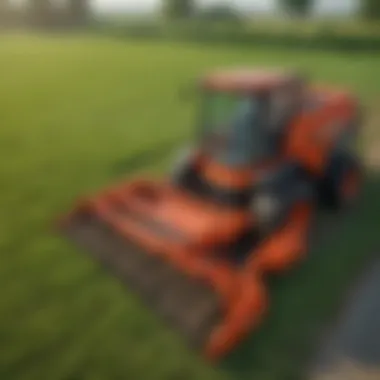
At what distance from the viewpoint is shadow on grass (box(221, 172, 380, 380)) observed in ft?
2.19

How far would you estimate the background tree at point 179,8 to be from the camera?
0.72 metres

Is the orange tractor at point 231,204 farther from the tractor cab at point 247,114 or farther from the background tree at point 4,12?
the background tree at point 4,12

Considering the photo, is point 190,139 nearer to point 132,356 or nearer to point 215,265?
point 215,265

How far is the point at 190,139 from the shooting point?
0.78m

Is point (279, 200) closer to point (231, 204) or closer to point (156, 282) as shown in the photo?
point (231, 204)

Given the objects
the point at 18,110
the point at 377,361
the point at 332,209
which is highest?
the point at 18,110

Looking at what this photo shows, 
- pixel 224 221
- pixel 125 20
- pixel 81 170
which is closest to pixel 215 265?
pixel 224 221

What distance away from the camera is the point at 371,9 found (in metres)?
0.73

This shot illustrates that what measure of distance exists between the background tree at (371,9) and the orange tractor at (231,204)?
0.30 ft

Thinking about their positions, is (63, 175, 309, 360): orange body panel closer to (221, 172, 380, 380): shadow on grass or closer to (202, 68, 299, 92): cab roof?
(221, 172, 380, 380): shadow on grass

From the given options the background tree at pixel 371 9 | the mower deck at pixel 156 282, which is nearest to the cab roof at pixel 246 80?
the background tree at pixel 371 9

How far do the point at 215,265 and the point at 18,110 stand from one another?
270 millimetres

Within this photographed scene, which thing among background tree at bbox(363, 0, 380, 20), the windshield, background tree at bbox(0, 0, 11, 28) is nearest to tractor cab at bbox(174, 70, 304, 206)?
the windshield

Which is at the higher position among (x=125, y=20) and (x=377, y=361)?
(x=125, y=20)
